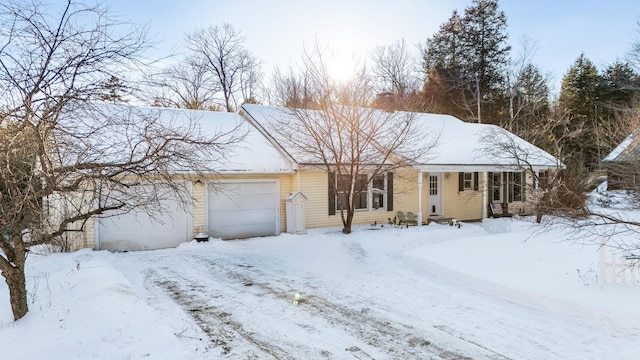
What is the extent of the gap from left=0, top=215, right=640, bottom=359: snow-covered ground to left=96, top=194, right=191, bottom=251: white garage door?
3.34 ft

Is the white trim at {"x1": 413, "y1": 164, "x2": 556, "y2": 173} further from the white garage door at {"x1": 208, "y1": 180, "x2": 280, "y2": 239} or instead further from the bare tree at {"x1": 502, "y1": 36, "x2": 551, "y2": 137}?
the bare tree at {"x1": 502, "y1": 36, "x2": 551, "y2": 137}

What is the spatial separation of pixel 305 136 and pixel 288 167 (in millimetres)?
1336

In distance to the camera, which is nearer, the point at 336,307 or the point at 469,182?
the point at 336,307

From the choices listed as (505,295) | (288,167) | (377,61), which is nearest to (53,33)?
(505,295)

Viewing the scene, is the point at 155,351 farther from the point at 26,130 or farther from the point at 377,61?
the point at 377,61

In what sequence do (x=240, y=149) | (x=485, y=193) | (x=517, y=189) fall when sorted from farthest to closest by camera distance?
1. (x=517, y=189)
2. (x=485, y=193)
3. (x=240, y=149)

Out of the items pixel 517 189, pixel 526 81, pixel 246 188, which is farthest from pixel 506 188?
pixel 526 81

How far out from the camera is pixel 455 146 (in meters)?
18.5

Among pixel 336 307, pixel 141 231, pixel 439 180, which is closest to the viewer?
pixel 336 307

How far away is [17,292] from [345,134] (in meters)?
10.4

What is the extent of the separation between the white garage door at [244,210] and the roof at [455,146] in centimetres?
156

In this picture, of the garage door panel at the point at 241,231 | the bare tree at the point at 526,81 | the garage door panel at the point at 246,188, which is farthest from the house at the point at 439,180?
the bare tree at the point at 526,81

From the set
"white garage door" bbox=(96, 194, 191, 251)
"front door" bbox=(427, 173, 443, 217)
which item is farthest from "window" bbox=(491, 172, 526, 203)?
"white garage door" bbox=(96, 194, 191, 251)

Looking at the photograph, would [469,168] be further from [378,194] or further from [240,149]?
[240,149]
